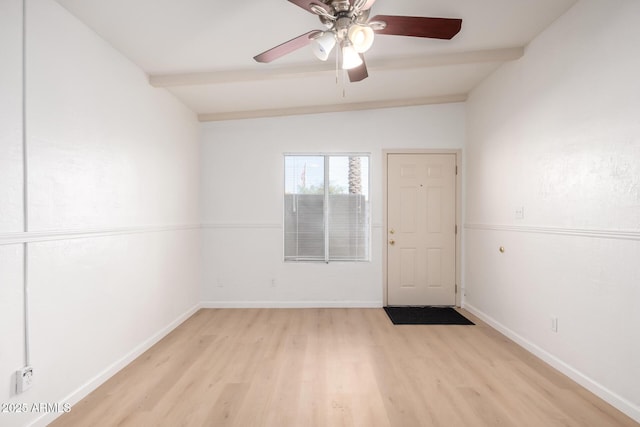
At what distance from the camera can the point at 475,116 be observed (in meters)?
3.95

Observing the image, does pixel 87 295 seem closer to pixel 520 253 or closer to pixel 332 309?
pixel 332 309

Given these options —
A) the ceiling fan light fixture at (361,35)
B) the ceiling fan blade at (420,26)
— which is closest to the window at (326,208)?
the ceiling fan blade at (420,26)

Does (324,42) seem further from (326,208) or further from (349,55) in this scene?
(326,208)

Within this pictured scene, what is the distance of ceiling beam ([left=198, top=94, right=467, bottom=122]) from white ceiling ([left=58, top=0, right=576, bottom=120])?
0.01 m

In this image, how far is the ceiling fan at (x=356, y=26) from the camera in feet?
5.44

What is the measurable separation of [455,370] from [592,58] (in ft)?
8.30

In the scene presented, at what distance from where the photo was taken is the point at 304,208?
14.2ft

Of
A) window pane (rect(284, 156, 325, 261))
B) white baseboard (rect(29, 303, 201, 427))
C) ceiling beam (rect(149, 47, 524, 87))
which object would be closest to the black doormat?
window pane (rect(284, 156, 325, 261))

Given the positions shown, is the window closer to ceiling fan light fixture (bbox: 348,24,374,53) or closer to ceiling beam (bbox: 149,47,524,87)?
ceiling beam (bbox: 149,47,524,87)

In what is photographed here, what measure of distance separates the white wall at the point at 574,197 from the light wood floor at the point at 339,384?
12.1 inches

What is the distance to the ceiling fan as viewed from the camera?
166 cm

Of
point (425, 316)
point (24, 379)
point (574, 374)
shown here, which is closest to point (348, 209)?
point (425, 316)

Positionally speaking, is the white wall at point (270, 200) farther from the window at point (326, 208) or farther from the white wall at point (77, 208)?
the white wall at point (77, 208)

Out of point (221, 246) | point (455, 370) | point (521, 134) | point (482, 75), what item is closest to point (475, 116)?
point (482, 75)
